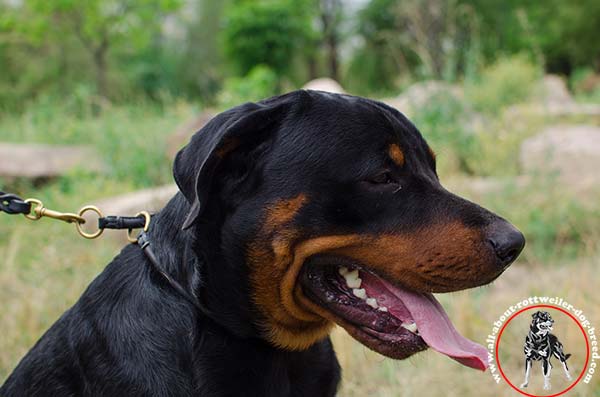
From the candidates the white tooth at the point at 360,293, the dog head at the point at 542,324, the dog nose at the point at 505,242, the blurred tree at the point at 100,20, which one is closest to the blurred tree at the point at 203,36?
the blurred tree at the point at 100,20

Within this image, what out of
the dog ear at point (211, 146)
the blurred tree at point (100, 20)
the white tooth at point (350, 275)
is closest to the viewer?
the dog ear at point (211, 146)

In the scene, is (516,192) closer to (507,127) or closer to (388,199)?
(507,127)

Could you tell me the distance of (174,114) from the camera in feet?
37.4

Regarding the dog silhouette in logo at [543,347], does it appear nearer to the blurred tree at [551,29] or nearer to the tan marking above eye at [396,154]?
the tan marking above eye at [396,154]

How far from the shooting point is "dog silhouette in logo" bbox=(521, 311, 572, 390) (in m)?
3.64

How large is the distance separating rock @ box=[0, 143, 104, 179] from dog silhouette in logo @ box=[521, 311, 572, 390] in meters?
6.62

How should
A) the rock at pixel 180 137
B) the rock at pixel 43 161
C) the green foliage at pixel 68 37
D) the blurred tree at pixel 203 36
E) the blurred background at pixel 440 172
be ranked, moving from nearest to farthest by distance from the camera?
the blurred background at pixel 440 172, the rock at pixel 180 137, the rock at pixel 43 161, the green foliage at pixel 68 37, the blurred tree at pixel 203 36

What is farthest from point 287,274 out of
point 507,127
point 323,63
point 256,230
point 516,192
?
point 323,63

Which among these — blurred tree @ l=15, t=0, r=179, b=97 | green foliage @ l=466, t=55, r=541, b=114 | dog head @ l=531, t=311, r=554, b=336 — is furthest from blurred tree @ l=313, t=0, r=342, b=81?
dog head @ l=531, t=311, r=554, b=336

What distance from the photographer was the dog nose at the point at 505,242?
2.30 meters

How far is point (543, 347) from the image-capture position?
12.4 feet

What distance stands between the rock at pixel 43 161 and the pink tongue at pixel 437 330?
23.9ft

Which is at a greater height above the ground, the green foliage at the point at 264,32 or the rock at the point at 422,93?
the rock at the point at 422,93

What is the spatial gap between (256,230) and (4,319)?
3134 millimetres
